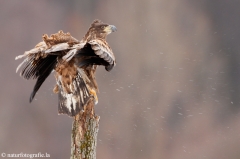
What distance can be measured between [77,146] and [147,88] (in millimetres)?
1209

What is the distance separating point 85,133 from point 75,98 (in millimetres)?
189

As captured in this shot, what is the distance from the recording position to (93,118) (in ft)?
5.11

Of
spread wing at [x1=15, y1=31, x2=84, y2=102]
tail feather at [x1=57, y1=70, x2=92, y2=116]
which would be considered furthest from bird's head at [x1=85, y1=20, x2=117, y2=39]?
tail feather at [x1=57, y1=70, x2=92, y2=116]

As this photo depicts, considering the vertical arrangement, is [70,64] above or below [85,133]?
above

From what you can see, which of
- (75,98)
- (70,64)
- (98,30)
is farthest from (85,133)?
(98,30)

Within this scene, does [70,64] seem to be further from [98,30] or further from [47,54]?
[98,30]

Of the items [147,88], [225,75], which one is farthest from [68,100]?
[225,75]

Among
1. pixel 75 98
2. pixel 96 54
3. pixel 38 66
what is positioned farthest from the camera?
pixel 38 66

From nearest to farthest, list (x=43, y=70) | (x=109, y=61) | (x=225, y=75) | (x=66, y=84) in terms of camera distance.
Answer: (x=109, y=61)
(x=66, y=84)
(x=43, y=70)
(x=225, y=75)

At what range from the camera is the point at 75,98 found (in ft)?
4.84

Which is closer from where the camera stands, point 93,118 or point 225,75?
point 93,118

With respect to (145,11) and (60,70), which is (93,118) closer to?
(60,70)

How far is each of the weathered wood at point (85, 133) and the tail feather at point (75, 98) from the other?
8 centimetres

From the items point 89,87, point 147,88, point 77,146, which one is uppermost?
point 147,88
